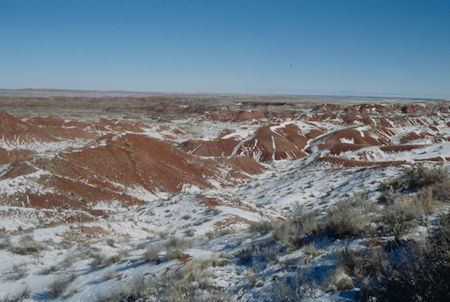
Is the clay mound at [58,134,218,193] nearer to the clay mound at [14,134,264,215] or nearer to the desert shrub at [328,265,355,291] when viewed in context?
the clay mound at [14,134,264,215]

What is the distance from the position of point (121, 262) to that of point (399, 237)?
5065 millimetres

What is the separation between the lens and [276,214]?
13.5 m

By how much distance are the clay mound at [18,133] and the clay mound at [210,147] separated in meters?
16.3

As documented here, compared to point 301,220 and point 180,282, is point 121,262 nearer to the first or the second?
point 180,282

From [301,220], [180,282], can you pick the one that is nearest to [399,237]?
[301,220]

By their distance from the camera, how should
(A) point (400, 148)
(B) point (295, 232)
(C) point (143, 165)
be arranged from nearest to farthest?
(B) point (295, 232), (C) point (143, 165), (A) point (400, 148)

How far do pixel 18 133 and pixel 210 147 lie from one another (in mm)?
21789

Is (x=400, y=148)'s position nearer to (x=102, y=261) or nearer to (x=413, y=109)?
(x=102, y=261)

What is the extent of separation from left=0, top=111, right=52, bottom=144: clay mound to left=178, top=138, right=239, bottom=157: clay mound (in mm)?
16350

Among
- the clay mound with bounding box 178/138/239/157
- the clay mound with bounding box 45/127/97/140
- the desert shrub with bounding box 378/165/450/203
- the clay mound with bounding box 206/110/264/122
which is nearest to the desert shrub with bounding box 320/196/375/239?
the desert shrub with bounding box 378/165/450/203

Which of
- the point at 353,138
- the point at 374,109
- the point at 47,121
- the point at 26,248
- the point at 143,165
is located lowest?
the point at 143,165

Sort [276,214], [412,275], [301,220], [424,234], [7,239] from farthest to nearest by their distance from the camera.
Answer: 1. [276,214]
2. [7,239]
3. [301,220]
4. [424,234]
5. [412,275]

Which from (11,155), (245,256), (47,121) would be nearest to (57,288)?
(245,256)

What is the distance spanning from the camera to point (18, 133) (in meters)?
28.5
